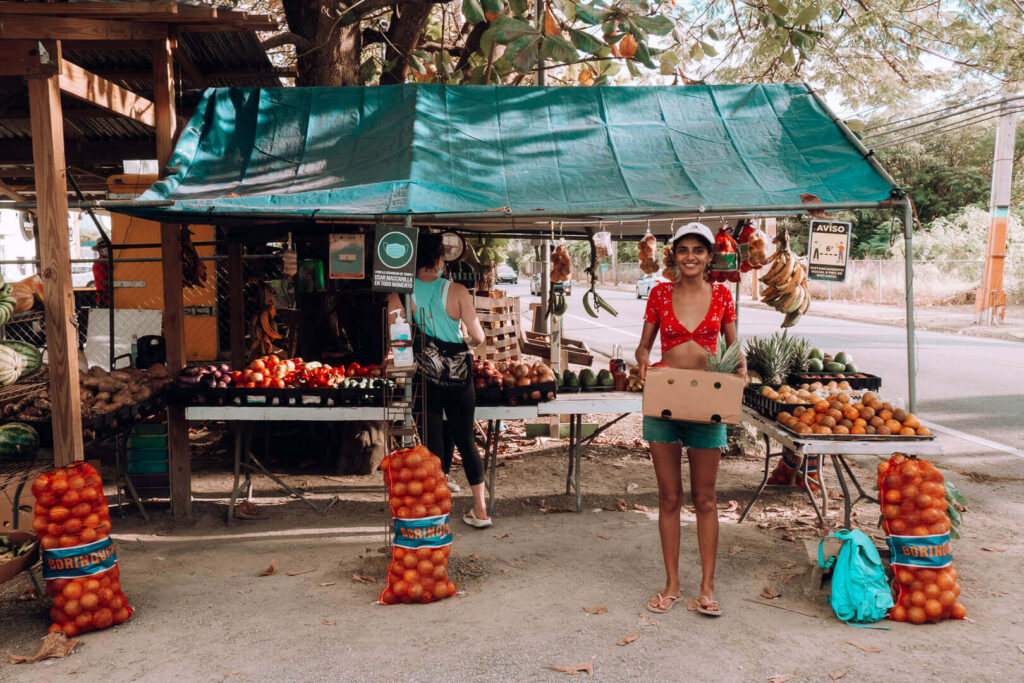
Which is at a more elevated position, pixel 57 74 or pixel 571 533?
pixel 57 74

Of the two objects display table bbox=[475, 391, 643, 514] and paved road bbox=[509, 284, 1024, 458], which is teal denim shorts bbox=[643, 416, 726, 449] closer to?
display table bbox=[475, 391, 643, 514]

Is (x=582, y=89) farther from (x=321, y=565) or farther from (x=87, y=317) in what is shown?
(x=87, y=317)

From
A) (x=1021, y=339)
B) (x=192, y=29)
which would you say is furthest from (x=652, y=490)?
(x=1021, y=339)

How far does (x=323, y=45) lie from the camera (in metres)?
7.01

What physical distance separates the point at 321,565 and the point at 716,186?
3796 mm

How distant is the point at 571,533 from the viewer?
5.59 meters

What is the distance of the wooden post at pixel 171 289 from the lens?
220 inches

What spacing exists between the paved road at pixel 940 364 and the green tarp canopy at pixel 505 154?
6.99 feet

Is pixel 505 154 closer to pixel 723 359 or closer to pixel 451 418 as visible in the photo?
pixel 451 418

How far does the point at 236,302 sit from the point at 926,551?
20.5ft

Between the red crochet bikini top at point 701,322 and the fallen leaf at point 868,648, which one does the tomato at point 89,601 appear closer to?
the red crochet bikini top at point 701,322

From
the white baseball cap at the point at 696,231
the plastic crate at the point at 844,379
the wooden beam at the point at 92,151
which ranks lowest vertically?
the plastic crate at the point at 844,379

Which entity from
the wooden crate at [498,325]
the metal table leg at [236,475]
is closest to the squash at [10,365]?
the metal table leg at [236,475]

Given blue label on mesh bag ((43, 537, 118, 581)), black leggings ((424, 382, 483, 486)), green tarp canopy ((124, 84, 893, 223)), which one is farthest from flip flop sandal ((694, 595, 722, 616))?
blue label on mesh bag ((43, 537, 118, 581))
